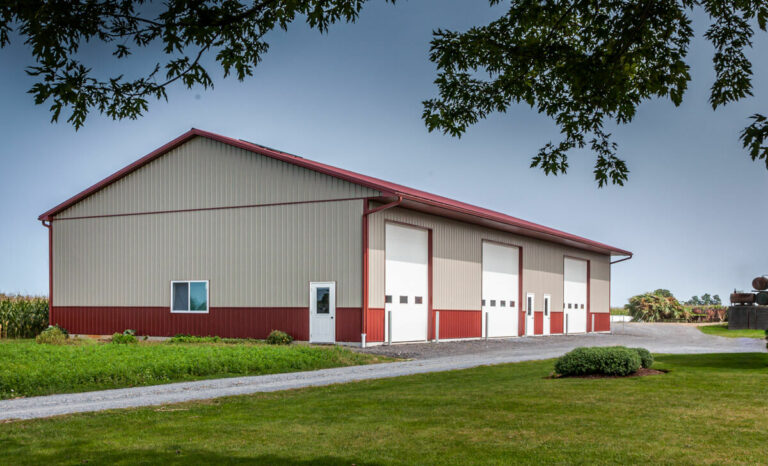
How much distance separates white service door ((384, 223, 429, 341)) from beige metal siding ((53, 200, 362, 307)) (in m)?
1.56

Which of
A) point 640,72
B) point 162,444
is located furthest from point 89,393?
point 640,72

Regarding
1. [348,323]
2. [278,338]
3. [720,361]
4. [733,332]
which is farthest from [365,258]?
[733,332]

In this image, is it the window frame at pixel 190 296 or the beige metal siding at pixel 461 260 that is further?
the window frame at pixel 190 296

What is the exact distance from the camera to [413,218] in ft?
81.1

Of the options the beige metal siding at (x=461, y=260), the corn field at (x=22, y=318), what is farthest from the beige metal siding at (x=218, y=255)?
the corn field at (x=22, y=318)

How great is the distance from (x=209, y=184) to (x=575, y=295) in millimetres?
19929

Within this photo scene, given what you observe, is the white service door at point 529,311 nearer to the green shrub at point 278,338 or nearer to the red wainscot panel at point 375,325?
the red wainscot panel at point 375,325

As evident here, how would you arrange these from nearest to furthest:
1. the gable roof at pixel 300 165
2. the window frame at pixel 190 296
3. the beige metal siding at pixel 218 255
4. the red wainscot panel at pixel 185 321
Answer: the gable roof at pixel 300 165 → the beige metal siding at pixel 218 255 → the red wainscot panel at pixel 185 321 → the window frame at pixel 190 296

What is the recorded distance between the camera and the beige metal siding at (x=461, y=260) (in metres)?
23.0

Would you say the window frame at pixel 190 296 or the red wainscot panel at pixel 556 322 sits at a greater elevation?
the window frame at pixel 190 296

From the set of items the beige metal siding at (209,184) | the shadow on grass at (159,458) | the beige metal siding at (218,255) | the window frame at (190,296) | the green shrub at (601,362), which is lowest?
the shadow on grass at (159,458)

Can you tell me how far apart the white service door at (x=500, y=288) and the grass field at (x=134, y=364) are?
11242 millimetres

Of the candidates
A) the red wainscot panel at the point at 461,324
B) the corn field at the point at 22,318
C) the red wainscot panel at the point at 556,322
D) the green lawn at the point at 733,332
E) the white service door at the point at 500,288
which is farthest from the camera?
the green lawn at the point at 733,332

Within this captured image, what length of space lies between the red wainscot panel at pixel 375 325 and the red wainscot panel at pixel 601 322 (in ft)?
64.8
